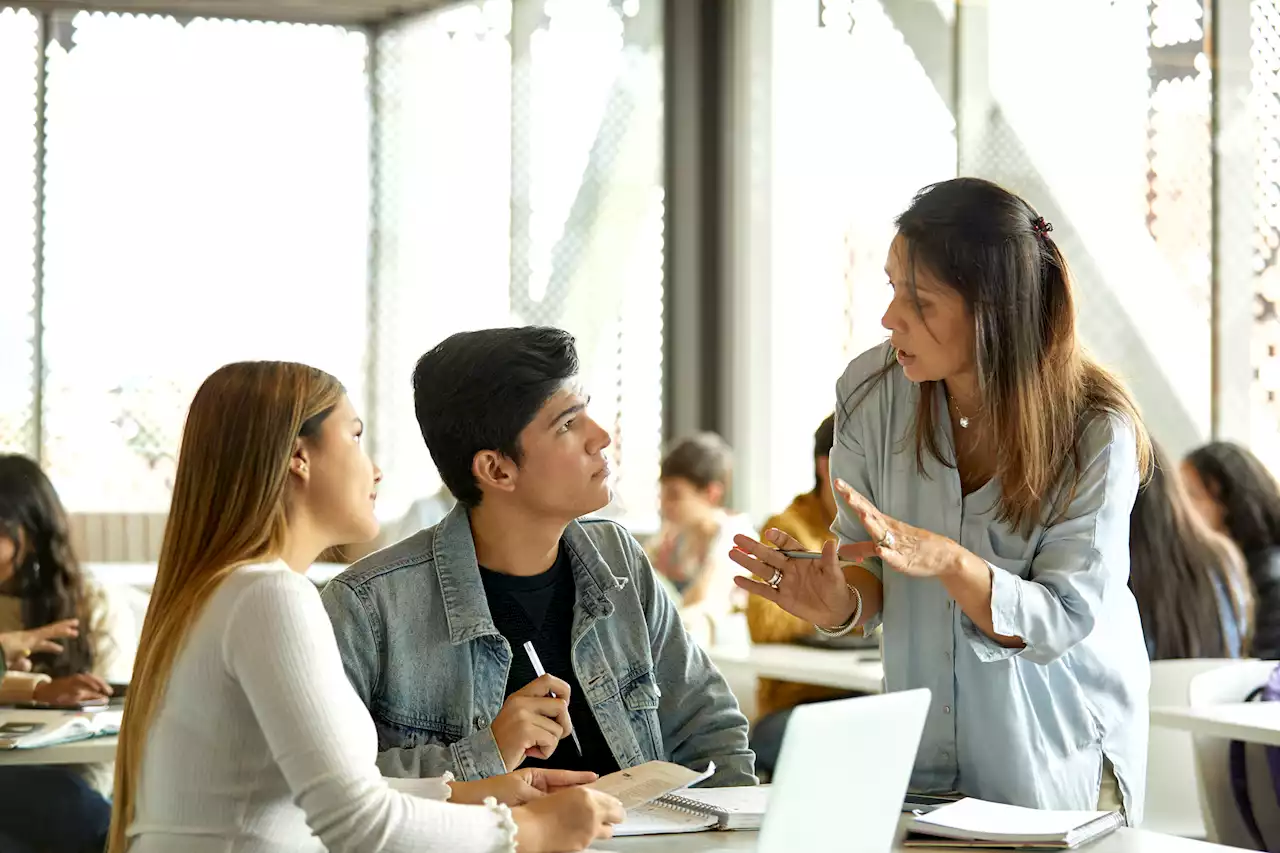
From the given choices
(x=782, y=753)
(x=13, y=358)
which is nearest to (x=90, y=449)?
(x=13, y=358)

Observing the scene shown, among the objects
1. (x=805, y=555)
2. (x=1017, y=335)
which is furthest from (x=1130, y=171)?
(x=805, y=555)

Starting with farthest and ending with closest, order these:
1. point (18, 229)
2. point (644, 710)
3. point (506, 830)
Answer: point (18, 229)
point (644, 710)
point (506, 830)

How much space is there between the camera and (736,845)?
1.81 meters

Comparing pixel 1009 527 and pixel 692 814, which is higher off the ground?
pixel 1009 527

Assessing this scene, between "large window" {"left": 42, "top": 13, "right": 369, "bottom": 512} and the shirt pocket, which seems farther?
"large window" {"left": 42, "top": 13, "right": 369, "bottom": 512}

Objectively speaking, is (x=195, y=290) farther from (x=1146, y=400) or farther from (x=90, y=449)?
(x=1146, y=400)

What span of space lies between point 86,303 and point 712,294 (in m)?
2.78

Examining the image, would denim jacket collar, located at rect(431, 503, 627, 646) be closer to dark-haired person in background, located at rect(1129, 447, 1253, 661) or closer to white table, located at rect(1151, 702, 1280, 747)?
white table, located at rect(1151, 702, 1280, 747)

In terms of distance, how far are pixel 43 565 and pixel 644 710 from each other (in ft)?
6.13

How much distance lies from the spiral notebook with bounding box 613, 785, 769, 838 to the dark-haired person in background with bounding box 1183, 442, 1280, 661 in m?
2.57

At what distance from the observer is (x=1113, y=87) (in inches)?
217

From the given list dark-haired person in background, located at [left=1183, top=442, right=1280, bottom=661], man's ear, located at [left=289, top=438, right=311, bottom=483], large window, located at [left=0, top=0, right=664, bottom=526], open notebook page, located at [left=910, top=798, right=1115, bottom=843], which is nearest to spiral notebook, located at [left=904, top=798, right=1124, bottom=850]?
open notebook page, located at [left=910, top=798, right=1115, bottom=843]

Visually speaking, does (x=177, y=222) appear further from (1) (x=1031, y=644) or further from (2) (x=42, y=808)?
(1) (x=1031, y=644)

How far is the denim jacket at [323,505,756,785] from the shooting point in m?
2.05
